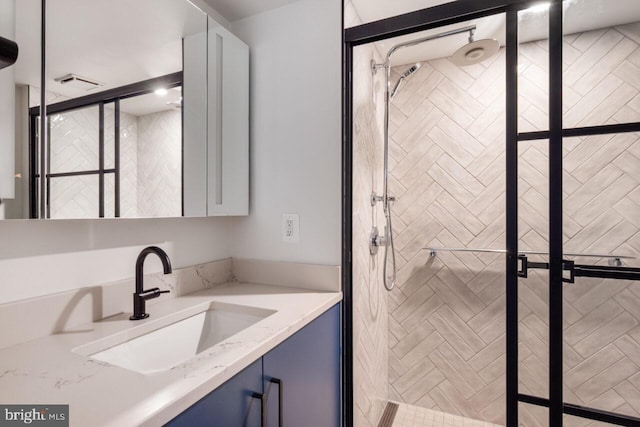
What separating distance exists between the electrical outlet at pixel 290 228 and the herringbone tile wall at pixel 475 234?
292 mm

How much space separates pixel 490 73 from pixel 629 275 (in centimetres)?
144

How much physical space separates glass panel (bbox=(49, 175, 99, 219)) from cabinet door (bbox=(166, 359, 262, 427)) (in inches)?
25.8

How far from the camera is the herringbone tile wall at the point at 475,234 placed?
1085 millimetres

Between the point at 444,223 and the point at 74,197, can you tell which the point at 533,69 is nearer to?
the point at 444,223

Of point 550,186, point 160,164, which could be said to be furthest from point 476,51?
point 160,164

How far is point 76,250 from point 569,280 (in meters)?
1.68

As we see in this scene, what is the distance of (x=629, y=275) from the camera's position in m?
1.03

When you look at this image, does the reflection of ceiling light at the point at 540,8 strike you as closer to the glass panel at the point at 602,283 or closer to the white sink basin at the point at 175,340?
the glass panel at the point at 602,283

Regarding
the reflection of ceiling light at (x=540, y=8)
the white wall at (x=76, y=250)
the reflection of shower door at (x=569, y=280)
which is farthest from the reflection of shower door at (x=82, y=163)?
the reflection of ceiling light at (x=540, y=8)

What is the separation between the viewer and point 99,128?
39.4 inches

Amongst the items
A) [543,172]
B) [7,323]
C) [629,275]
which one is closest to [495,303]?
[629,275]

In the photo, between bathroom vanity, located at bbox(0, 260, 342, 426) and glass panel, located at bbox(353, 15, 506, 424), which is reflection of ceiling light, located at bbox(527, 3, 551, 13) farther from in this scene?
bathroom vanity, located at bbox(0, 260, 342, 426)

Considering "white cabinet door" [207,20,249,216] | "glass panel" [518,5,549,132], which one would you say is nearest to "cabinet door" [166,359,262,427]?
"white cabinet door" [207,20,249,216]

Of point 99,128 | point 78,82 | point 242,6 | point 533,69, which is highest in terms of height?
point 242,6
